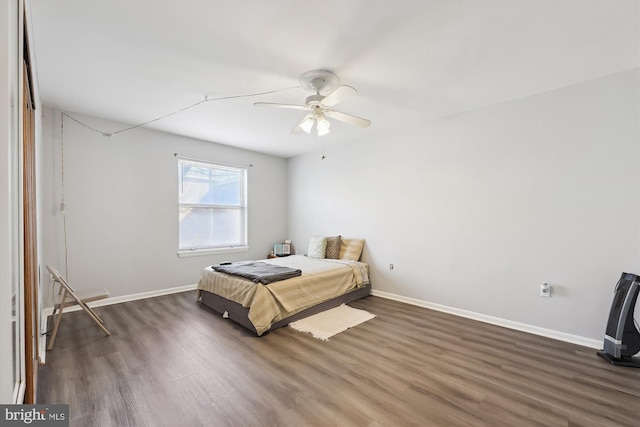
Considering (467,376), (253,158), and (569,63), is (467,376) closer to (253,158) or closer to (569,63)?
(569,63)

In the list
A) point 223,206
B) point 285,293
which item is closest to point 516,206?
point 285,293

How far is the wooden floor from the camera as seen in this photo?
5.82 ft

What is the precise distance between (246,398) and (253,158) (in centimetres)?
448

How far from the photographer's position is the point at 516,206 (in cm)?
319

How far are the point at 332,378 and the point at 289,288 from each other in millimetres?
1283

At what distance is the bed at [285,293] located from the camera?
3.04 metres

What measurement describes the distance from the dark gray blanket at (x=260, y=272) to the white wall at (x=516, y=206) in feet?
5.54

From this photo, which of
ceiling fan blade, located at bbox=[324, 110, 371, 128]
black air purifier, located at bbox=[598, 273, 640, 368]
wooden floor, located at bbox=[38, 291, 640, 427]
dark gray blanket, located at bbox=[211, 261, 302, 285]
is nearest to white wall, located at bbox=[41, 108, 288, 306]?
wooden floor, located at bbox=[38, 291, 640, 427]

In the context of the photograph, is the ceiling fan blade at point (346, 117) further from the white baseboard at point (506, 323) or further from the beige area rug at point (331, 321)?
the white baseboard at point (506, 323)

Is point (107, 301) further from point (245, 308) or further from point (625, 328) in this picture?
point (625, 328)

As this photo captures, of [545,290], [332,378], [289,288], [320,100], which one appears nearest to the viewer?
[332,378]

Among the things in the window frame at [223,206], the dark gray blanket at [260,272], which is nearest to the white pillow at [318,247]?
the dark gray blanket at [260,272]

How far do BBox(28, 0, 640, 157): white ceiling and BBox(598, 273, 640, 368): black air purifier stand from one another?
1982 millimetres

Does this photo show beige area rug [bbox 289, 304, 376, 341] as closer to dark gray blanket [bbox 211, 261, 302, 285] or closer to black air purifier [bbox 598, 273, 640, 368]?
dark gray blanket [bbox 211, 261, 302, 285]
